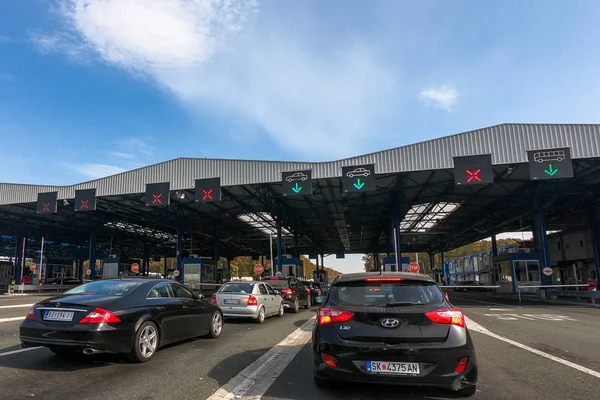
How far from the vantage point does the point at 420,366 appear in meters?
4.51

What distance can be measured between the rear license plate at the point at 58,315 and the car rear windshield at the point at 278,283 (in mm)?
12187

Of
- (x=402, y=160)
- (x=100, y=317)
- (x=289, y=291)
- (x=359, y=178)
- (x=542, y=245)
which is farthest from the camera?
(x=542, y=245)

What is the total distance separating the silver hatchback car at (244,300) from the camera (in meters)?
13.1

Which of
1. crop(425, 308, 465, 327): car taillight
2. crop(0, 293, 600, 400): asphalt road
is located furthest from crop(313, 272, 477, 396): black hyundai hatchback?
crop(0, 293, 600, 400): asphalt road

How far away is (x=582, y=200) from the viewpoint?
33.9 m

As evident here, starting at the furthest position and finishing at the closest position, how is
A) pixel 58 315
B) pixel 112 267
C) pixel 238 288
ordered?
pixel 112 267 → pixel 238 288 → pixel 58 315

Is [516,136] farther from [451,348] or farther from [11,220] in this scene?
[11,220]

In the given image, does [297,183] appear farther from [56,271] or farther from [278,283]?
[56,271]

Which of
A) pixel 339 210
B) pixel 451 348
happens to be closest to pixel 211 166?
pixel 339 210

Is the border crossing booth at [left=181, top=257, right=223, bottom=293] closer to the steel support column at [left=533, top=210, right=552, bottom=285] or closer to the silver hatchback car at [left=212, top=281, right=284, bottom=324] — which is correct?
the silver hatchback car at [left=212, top=281, right=284, bottom=324]

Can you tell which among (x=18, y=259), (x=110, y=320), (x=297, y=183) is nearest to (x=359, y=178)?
(x=297, y=183)

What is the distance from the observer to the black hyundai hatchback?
4508mm

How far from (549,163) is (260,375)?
22481mm

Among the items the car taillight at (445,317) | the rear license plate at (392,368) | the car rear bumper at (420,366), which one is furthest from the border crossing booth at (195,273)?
the car taillight at (445,317)
